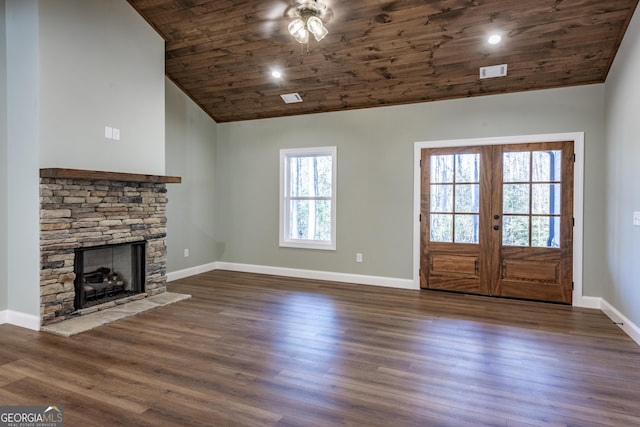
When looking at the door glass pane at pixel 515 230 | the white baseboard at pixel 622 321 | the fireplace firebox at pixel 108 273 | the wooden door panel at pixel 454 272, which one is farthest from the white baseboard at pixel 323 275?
the white baseboard at pixel 622 321

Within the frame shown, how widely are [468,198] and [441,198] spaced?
34cm

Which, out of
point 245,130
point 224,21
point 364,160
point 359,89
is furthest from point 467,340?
point 245,130

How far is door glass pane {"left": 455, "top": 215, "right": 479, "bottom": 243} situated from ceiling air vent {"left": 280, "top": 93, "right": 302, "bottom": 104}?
9.06 feet

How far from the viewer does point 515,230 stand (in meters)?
4.61

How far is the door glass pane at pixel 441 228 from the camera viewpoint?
494cm

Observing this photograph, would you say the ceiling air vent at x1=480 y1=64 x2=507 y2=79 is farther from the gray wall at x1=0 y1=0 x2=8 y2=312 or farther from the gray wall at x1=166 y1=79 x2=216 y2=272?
the gray wall at x1=0 y1=0 x2=8 y2=312

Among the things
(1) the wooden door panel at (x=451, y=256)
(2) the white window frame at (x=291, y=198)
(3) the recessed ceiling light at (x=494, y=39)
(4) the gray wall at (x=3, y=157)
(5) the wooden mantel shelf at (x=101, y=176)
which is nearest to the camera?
(5) the wooden mantel shelf at (x=101, y=176)

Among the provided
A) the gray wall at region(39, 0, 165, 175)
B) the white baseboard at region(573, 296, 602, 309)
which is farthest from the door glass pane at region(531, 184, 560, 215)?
the gray wall at region(39, 0, 165, 175)

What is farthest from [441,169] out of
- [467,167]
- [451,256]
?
[451,256]

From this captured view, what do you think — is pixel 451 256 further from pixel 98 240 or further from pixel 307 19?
pixel 98 240

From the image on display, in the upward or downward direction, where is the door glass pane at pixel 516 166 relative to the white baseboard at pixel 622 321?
upward

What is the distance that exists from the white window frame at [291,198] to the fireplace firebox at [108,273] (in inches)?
85.9

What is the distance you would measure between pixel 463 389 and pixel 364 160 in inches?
139

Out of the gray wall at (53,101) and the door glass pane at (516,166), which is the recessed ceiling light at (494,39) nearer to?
the door glass pane at (516,166)
